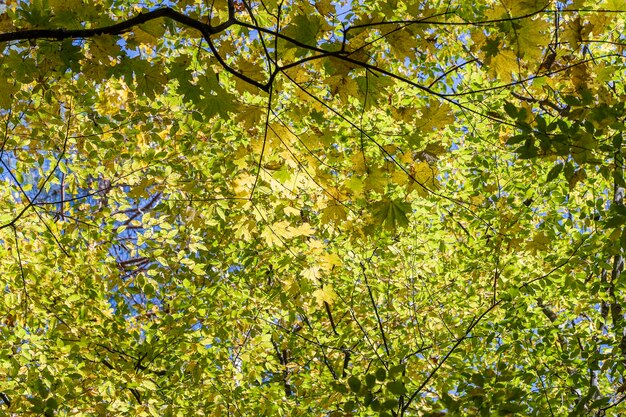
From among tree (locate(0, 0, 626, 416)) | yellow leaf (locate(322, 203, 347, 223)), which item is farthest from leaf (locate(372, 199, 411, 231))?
yellow leaf (locate(322, 203, 347, 223))

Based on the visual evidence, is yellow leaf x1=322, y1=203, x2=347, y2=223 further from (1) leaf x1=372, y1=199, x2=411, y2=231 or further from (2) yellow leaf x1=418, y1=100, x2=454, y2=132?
(2) yellow leaf x1=418, y1=100, x2=454, y2=132

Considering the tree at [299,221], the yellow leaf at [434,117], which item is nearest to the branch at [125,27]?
the tree at [299,221]

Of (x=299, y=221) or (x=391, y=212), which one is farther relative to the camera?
(x=299, y=221)

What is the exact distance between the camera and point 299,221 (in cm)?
549

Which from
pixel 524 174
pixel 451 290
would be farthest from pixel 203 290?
pixel 524 174

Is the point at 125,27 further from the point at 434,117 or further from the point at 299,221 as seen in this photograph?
the point at 299,221

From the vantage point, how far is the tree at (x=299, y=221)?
218 centimetres

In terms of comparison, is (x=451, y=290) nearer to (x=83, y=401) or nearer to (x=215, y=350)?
(x=215, y=350)

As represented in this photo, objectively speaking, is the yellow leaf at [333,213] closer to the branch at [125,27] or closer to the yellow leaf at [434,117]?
the yellow leaf at [434,117]

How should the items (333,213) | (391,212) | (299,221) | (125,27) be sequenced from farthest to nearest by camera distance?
(299,221)
(333,213)
(391,212)
(125,27)

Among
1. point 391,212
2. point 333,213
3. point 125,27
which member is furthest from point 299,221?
point 125,27

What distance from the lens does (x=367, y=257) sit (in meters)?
4.71

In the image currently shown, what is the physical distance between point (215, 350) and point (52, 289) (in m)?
1.46

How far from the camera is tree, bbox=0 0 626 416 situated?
218 cm
